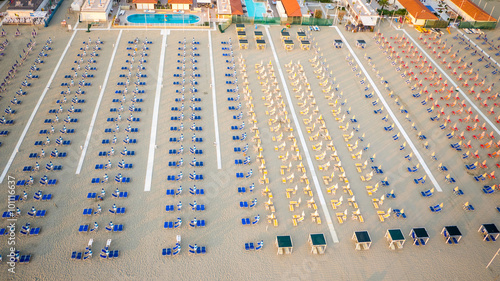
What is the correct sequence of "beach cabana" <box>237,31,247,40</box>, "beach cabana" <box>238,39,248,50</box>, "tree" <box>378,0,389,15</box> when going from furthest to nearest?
"tree" <box>378,0,389,15</box> → "beach cabana" <box>237,31,247,40</box> → "beach cabana" <box>238,39,248,50</box>

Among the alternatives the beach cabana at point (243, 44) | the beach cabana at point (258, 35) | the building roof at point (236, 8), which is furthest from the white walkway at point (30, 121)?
the beach cabana at point (258, 35)

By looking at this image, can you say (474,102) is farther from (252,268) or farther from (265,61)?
(252,268)

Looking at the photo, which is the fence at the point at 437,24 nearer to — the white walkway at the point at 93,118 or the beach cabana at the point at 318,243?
the beach cabana at the point at 318,243

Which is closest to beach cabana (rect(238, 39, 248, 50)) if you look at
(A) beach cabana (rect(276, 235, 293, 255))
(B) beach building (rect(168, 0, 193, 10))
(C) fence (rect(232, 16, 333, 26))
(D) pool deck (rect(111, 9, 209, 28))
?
(C) fence (rect(232, 16, 333, 26))

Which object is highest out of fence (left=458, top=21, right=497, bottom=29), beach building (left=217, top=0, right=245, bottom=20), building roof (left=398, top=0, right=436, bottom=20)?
building roof (left=398, top=0, right=436, bottom=20)

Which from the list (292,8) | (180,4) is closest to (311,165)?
(292,8)

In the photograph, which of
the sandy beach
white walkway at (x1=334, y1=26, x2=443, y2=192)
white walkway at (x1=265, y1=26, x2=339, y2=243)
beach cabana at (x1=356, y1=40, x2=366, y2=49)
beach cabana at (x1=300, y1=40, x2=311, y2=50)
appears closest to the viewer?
the sandy beach

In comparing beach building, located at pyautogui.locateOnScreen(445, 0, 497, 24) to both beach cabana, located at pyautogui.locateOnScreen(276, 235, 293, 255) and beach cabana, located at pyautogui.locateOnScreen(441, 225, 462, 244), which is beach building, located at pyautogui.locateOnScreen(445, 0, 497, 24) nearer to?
beach cabana, located at pyautogui.locateOnScreen(441, 225, 462, 244)

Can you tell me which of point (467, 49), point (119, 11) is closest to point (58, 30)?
point (119, 11)
